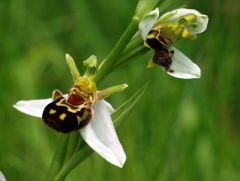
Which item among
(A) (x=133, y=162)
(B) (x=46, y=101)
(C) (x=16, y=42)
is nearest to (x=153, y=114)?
(A) (x=133, y=162)

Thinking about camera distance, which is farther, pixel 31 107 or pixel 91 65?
pixel 91 65

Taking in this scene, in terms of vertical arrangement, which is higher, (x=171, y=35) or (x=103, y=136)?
(x=171, y=35)

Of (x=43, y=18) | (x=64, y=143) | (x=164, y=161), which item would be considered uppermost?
(x=64, y=143)

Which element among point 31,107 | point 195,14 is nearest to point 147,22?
point 195,14

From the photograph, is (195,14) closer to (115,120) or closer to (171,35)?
(171,35)

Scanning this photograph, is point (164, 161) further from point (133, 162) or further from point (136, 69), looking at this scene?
point (136, 69)

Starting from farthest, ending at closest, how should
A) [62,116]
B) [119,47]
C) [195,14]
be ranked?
[195,14], [119,47], [62,116]

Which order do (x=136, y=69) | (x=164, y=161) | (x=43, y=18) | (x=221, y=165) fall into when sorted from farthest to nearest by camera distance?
(x=43, y=18) < (x=136, y=69) < (x=221, y=165) < (x=164, y=161)
